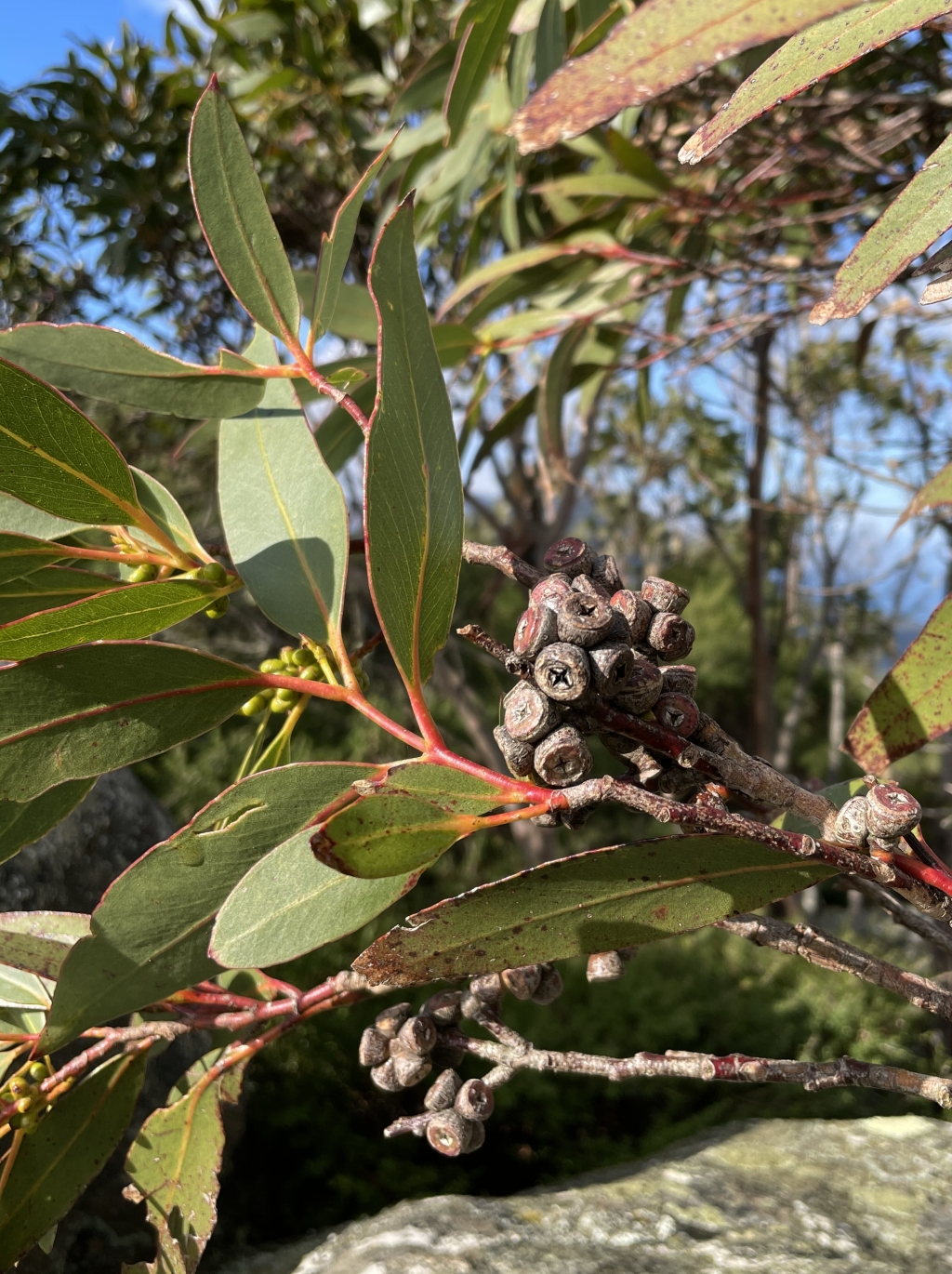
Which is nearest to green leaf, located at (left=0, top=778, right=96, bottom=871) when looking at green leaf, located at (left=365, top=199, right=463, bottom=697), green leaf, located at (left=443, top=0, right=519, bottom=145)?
green leaf, located at (left=365, top=199, right=463, bottom=697)

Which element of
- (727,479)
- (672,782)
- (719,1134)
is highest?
(672,782)

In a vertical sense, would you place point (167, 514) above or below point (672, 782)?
above

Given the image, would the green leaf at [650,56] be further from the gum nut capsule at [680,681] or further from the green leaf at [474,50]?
the green leaf at [474,50]

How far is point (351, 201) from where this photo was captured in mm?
507

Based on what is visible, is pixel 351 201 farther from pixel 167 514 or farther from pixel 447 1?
pixel 447 1

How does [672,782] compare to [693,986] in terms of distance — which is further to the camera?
[693,986]

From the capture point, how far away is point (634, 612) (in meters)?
0.41

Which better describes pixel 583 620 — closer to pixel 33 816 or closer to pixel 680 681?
pixel 680 681

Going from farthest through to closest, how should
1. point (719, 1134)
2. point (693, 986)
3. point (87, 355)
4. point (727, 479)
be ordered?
point (727, 479)
point (693, 986)
point (719, 1134)
point (87, 355)

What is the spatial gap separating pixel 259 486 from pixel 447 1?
1.82 m

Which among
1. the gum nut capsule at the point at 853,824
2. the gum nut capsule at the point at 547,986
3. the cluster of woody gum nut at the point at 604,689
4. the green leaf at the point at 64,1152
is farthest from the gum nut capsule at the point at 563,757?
the green leaf at the point at 64,1152

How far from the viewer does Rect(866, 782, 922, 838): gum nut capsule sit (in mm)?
353

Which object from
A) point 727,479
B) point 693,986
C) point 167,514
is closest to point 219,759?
point 693,986

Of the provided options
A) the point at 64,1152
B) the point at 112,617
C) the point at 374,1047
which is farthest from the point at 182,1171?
the point at 112,617
